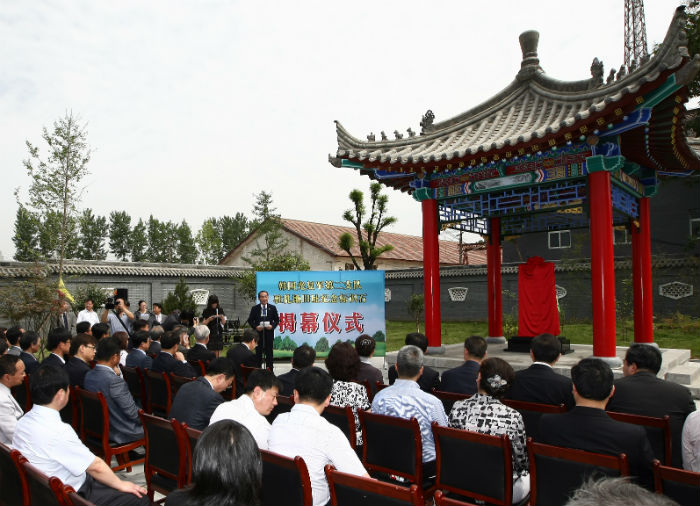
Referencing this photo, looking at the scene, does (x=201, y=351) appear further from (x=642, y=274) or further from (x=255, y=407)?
(x=642, y=274)

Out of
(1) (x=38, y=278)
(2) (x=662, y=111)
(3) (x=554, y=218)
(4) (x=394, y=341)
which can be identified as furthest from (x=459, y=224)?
(1) (x=38, y=278)

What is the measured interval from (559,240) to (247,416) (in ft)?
68.5

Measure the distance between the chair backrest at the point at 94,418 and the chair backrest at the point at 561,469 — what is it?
9.74ft

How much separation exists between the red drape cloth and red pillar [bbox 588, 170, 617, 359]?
6.93 feet

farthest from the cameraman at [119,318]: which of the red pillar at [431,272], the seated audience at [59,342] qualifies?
the red pillar at [431,272]

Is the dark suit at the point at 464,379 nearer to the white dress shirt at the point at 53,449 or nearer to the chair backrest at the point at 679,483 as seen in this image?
the chair backrest at the point at 679,483

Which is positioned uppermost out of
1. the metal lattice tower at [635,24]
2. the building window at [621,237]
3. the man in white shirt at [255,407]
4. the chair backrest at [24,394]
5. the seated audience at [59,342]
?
the metal lattice tower at [635,24]

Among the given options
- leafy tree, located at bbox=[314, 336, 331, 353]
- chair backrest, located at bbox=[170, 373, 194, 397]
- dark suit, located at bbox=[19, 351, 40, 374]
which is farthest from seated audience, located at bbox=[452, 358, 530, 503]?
leafy tree, located at bbox=[314, 336, 331, 353]

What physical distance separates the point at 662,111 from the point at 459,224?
363cm

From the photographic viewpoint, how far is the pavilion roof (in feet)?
18.1

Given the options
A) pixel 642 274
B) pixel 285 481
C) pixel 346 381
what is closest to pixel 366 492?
pixel 285 481

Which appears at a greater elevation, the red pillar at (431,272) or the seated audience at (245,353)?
the red pillar at (431,272)

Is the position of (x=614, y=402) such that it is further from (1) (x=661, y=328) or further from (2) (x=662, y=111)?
(1) (x=661, y=328)

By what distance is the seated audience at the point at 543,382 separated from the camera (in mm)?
3742
